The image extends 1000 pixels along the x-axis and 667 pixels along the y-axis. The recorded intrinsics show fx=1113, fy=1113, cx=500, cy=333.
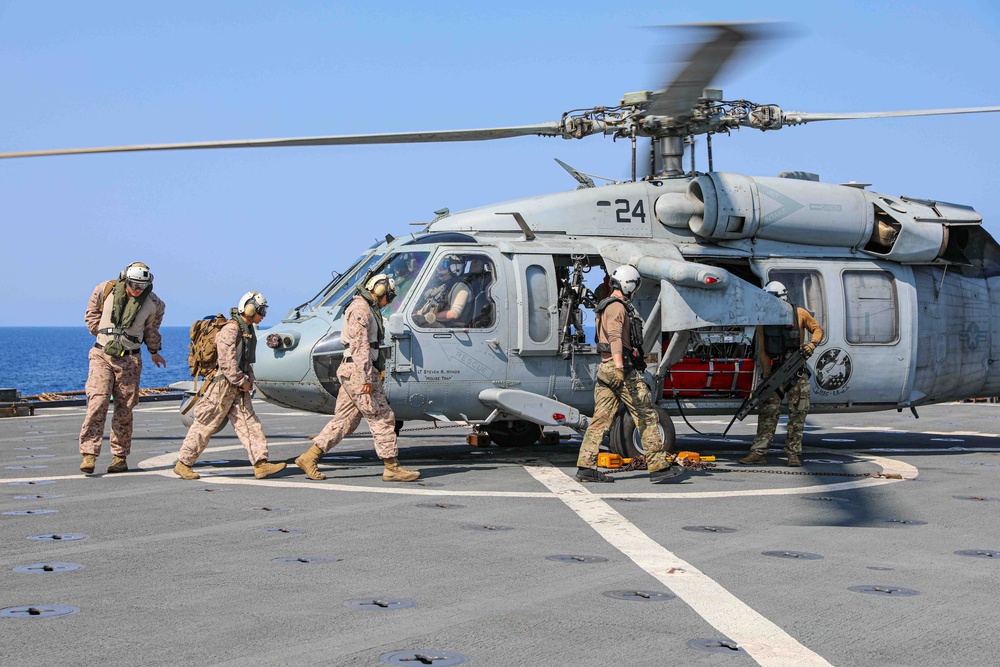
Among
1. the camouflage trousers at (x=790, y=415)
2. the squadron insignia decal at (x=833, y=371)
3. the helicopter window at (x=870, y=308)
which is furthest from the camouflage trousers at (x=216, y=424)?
the helicopter window at (x=870, y=308)

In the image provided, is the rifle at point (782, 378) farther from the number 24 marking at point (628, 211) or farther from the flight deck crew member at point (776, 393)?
the number 24 marking at point (628, 211)

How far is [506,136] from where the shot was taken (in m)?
12.6

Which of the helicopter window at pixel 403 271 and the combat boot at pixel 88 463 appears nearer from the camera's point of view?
the combat boot at pixel 88 463

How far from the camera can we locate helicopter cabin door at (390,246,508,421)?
11.9 meters

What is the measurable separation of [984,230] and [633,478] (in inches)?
252

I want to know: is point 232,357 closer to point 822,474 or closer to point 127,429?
point 127,429

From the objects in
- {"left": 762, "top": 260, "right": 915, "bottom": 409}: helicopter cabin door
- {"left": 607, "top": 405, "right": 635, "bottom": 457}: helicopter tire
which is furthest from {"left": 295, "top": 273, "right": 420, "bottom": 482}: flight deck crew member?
{"left": 762, "top": 260, "right": 915, "bottom": 409}: helicopter cabin door

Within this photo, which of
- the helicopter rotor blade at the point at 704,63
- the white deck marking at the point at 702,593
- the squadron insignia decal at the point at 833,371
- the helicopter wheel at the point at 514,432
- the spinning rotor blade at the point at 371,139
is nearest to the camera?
the white deck marking at the point at 702,593

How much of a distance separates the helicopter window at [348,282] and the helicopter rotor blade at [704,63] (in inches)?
188

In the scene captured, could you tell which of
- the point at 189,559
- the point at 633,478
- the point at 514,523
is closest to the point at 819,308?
the point at 633,478

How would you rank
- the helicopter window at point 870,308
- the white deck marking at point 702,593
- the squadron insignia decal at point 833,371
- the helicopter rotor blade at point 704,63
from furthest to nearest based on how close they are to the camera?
the helicopter window at point 870,308 → the squadron insignia decal at point 833,371 → the helicopter rotor blade at point 704,63 → the white deck marking at point 702,593

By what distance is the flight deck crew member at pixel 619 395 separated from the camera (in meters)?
11.0

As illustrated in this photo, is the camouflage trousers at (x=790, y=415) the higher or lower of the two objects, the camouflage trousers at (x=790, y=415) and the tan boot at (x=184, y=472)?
the higher

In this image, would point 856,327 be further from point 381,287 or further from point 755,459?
point 381,287
